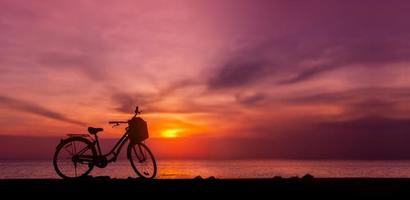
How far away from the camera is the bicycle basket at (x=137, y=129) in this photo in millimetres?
13062

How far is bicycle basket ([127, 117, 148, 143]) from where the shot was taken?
42.9ft

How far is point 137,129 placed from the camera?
1312 centimetres
